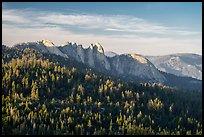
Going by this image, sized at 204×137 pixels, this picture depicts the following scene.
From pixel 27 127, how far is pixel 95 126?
37.7 meters

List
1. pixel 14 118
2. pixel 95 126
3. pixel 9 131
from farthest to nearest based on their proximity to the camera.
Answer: pixel 95 126
pixel 14 118
pixel 9 131

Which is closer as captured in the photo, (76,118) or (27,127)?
(27,127)

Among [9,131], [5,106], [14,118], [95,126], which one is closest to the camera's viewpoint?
[9,131]

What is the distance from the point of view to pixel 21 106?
635 feet

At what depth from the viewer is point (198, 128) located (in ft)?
650

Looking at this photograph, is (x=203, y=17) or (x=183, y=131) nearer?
(x=203, y=17)

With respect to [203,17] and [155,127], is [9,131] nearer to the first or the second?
[155,127]

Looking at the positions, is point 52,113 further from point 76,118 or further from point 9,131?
point 9,131

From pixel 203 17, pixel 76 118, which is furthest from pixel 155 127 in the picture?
pixel 203 17

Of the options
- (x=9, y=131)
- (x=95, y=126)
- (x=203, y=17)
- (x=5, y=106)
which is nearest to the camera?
(x=203, y=17)

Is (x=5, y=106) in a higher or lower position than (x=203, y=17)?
lower

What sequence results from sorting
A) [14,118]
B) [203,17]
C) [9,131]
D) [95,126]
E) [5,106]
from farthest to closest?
[5,106] → [95,126] → [14,118] → [9,131] → [203,17]

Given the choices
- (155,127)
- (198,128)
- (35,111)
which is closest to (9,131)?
(35,111)

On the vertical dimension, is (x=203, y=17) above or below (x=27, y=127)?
above
